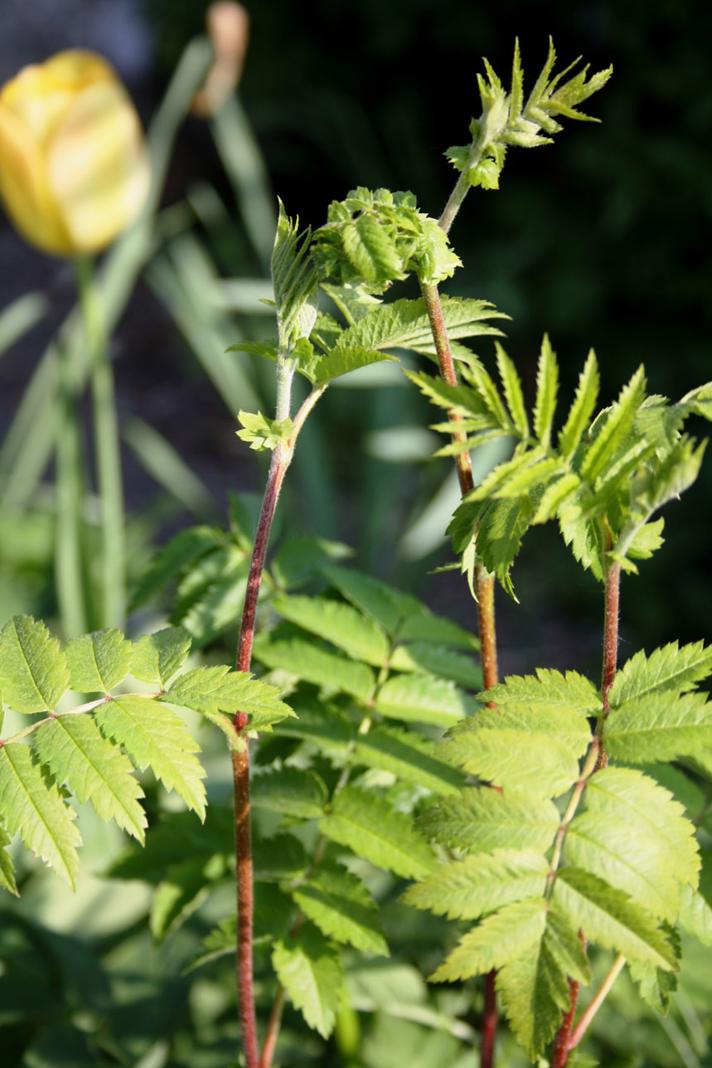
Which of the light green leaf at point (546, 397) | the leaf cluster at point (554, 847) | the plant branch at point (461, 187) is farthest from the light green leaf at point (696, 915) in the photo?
the plant branch at point (461, 187)

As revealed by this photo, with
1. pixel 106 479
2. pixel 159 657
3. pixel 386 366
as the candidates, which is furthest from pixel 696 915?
pixel 386 366

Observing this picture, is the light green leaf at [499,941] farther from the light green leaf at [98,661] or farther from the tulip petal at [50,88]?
the tulip petal at [50,88]

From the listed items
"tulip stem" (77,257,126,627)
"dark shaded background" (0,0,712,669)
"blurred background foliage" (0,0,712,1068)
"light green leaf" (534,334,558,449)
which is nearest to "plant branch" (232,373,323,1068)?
"light green leaf" (534,334,558,449)

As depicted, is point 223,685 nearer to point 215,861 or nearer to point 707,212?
point 215,861

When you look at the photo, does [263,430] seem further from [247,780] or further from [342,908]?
[342,908]

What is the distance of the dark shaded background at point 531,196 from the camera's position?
2.60 m

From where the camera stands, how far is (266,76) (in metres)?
3.59

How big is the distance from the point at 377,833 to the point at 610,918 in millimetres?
204

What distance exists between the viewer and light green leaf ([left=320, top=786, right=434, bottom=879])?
0.63 meters

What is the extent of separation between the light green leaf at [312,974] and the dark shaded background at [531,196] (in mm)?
1154

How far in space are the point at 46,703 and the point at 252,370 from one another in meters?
1.87

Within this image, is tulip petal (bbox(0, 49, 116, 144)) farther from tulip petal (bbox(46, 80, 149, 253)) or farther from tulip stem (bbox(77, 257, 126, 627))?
tulip stem (bbox(77, 257, 126, 627))

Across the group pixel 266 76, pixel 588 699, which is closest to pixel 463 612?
pixel 266 76

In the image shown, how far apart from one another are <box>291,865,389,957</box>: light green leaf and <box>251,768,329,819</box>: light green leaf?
0.04 m
